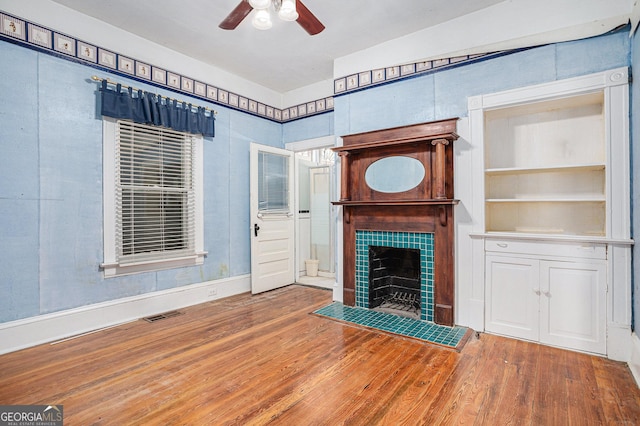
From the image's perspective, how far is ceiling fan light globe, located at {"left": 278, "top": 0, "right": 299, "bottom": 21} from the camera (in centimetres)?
211

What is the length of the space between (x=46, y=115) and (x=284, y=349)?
302 centimetres

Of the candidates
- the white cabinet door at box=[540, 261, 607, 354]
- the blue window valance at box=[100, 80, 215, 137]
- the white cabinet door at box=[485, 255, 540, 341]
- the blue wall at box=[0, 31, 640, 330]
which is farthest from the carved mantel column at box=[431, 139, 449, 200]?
the blue window valance at box=[100, 80, 215, 137]

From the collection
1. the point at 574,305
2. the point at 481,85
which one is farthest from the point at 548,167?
the point at 574,305

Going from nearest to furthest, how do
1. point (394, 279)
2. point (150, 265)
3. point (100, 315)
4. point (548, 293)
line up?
point (548, 293) < point (100, 315) < point (150, 265) < point (394, 279)

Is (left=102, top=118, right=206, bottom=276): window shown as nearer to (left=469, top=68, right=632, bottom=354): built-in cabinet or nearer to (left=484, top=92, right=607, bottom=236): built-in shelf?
(left=469, top=68, right=632, bottom=354): built-in cabinet

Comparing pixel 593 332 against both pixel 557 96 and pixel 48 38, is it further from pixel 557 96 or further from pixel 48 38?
pixel 48 38

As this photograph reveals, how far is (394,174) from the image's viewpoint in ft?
11.6

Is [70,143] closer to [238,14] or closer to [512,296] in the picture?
[238,14]

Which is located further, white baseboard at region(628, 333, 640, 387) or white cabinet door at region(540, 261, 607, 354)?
white cabinet door at region(540, 261, 607, 354)

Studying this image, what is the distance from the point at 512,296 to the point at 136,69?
4.50 m

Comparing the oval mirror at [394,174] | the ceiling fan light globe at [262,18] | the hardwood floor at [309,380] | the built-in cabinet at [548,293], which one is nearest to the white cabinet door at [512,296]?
the built-in cabinet at [548,293]

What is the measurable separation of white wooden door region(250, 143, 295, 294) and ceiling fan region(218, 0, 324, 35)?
7.54 feet

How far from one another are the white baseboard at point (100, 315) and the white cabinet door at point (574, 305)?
3.66m

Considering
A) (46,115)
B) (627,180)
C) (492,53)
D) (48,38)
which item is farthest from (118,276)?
(627,180)
